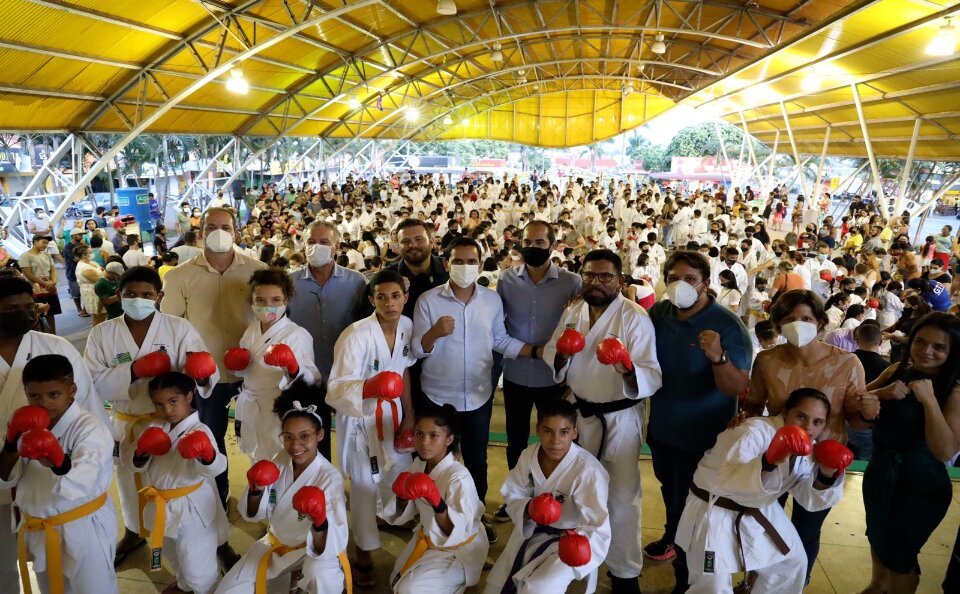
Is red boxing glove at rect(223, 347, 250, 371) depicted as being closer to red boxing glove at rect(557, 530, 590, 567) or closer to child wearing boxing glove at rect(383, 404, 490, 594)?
child wearing boxing glove at rect(383, 404, 490, 594)

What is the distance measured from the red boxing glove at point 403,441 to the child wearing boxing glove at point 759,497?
1.42 meters

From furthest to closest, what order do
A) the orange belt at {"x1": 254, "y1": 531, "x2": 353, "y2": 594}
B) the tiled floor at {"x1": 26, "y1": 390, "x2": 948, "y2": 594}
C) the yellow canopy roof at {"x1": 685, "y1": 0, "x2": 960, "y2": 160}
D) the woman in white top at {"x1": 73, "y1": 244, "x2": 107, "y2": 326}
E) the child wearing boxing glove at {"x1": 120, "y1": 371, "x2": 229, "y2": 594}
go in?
1. the yellow canopy roof at {"x1": 685, "y1": 0, "x2": 960, "y2": 160}
2. the woman in white top at {"x1": 73, "y1": 244, "x2": 107, "y2": 326}
3. the tiled floor at {"x1": 26, "y1": 390, "x2": 948, "y2": 594}
4. the child wearing boxing glove at {"x1": 120, "y1": 371, "x2": 229, "y2": 594}
5. the orange belt at {"x1": 254, "y1": 531, "x2": 353, "y2": 594}

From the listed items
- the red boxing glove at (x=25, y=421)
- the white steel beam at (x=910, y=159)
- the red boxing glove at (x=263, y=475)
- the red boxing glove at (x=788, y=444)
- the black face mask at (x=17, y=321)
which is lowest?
the red boxing glove at (x=263, y=475)

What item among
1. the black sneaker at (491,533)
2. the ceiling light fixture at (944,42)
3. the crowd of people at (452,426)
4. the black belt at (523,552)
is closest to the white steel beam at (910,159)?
the ceiling light fixture at (944,42)

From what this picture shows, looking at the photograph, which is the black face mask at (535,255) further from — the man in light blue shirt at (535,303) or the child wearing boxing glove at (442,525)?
the child wearing boxing glove at (442,525)

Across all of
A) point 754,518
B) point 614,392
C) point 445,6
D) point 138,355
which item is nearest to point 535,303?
point 614,392

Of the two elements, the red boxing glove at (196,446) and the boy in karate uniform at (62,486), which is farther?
the red boxing glove at (196,446)

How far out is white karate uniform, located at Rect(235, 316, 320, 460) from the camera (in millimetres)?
3131

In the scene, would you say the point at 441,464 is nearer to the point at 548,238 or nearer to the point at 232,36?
the point at 548,238

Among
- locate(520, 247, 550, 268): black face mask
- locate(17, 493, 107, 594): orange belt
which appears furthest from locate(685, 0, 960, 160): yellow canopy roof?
locate(17, 493, 107, 594): orange belt

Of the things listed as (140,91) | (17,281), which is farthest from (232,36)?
(17,281)

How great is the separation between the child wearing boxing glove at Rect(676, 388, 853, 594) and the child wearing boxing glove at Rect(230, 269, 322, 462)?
209 cm

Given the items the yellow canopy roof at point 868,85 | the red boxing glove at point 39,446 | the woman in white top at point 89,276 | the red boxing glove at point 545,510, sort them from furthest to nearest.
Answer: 1. the yellow canopy roof at point 868,85
2. the woman in white top at point 89,276
3. the red boxing glove at point 545,510
4. the red boxing glove at point 39,446

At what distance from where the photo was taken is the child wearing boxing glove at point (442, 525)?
2.72 meters
